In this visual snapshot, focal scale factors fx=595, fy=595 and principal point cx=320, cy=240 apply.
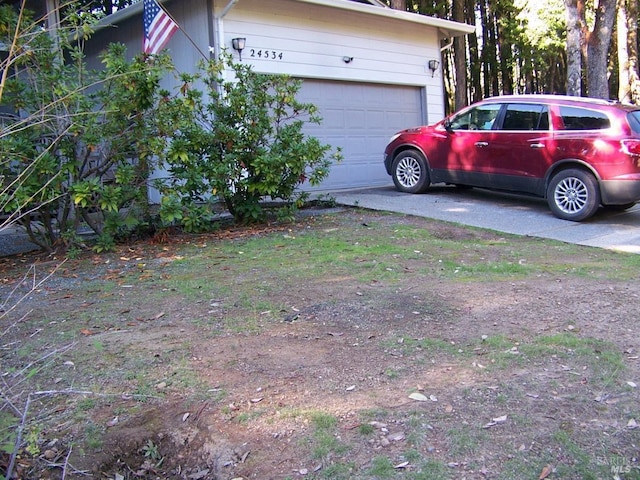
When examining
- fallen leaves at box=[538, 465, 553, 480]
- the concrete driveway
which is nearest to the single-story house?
the concrete driveway

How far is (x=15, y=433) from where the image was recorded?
2881 millimetres

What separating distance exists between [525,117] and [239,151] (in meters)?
4.70

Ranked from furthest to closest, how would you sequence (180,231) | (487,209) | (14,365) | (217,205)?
(487,209) → (217,205) → (180,231) → (14,365)

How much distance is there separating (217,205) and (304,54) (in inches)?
175

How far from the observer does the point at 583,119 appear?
29.7 feet

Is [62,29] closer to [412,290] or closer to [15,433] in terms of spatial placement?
[412,290]

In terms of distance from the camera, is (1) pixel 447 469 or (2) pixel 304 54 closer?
(1) pixel 447 469

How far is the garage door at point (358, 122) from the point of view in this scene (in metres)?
12.6

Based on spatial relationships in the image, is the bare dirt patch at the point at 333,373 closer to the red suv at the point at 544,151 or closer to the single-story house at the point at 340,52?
the red suv at the point at 544,151

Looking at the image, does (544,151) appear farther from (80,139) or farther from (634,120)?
(80,139)

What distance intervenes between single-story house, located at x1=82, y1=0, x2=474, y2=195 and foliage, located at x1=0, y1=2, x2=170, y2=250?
3410mm

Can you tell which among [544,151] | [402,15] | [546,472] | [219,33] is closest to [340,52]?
[402,15]

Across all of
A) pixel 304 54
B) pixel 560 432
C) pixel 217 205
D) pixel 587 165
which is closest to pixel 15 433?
pixel 560 432

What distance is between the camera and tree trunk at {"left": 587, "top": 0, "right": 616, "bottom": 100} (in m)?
14.2
